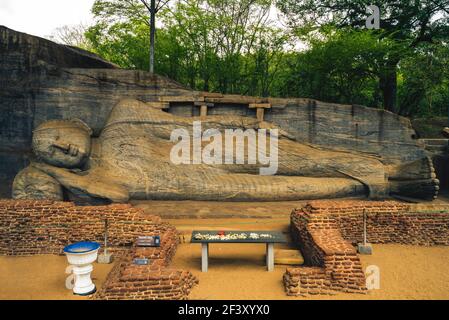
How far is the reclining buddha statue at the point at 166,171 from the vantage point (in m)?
8.32

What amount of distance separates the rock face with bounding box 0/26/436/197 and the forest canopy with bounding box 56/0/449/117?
3.33 meters

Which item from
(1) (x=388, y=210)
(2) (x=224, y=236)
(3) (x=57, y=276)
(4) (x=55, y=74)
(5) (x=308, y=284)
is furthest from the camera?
(4) (x=55, y=74)

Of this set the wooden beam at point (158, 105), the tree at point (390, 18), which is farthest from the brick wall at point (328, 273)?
the tree at point (390, 18)

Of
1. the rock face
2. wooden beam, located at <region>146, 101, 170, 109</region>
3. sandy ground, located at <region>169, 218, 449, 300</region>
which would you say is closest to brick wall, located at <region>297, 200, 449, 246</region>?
sandy ground, located at <region>169, 218, 449, 300</region>

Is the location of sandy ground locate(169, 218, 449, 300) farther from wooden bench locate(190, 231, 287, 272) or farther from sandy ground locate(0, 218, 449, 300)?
wooden bench locate(190, 231, 287, 272)

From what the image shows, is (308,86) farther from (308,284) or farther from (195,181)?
(308,284)

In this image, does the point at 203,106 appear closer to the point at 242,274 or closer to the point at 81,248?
the point at 242,274

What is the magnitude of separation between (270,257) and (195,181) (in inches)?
133

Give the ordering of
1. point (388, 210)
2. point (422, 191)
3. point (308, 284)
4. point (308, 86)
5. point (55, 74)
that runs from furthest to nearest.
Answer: point (308, 86) → point (55, 74) → point (422, 191) → point (388, 210) → point (308, 284)

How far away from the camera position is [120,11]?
1434 cm

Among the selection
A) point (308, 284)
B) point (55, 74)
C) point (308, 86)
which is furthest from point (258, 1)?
point (308, 284)

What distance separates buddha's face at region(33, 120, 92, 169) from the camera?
8.48m

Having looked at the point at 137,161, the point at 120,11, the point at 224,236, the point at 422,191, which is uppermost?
the point at 120,11

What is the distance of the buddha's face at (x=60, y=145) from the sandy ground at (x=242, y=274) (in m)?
2.84
